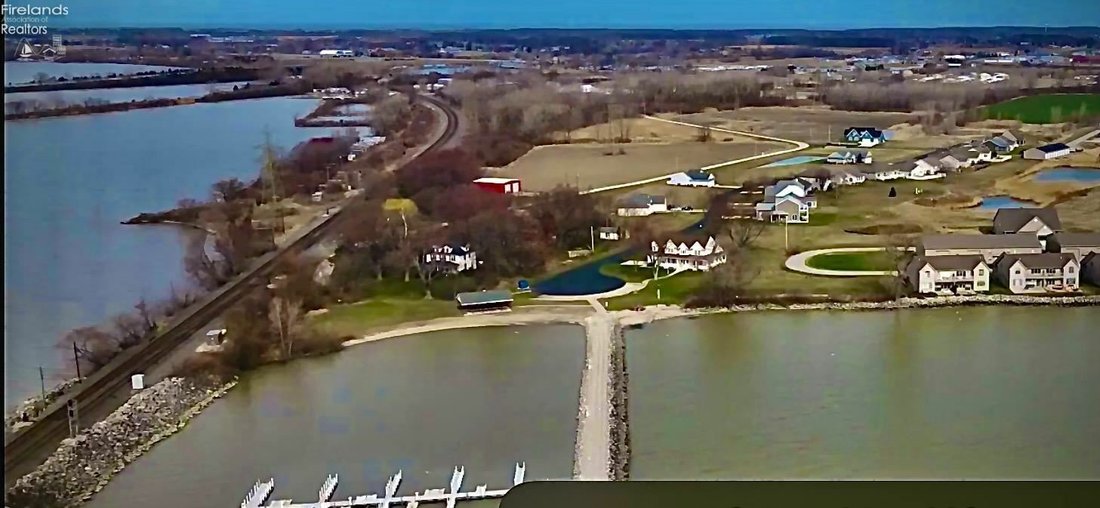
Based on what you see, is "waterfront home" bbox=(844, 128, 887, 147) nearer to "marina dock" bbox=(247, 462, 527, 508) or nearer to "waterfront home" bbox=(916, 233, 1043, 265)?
"waterfront home" bbox=(916, 233, 1043, 265)

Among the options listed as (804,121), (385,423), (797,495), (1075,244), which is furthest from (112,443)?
(1075,244)

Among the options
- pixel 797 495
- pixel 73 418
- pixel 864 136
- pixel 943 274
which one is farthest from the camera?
pixel 864 136

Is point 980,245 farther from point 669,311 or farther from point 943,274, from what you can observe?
point 669,311

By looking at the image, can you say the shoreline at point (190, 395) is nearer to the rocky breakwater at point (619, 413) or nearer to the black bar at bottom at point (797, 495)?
the rocky breakwater at point (619, 413)

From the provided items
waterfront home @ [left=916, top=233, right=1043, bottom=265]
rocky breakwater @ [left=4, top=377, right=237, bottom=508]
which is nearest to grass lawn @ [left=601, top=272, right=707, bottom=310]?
waterfront home @ [left=916, top=233, right=1043, bottom=265]

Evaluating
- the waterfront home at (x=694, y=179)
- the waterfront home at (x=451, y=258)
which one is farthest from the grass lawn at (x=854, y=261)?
the waterfront home at (x=451, y=258)
